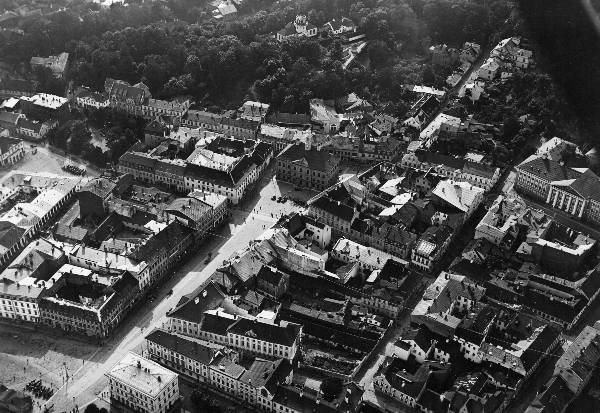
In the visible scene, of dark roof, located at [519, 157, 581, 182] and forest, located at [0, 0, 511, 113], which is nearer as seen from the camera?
dark roof, located at [519, 157, 581, 182]

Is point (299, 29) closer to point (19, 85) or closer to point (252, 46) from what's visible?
point (252, 46)

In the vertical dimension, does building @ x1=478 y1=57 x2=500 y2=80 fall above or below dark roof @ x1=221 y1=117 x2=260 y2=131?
above

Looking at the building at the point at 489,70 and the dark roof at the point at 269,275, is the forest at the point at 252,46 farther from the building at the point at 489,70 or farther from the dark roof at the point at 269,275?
the dark roof at the point at 269,275

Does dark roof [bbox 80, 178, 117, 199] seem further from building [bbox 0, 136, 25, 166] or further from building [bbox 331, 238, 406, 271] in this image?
building [bbox 331, 238, 406, 271]

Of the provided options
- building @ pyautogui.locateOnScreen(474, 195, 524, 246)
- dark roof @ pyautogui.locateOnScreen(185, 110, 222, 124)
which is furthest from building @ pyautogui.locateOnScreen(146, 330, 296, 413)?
dark roof @ pyautogui.locateOnScreen(185, 110, 222, 124)

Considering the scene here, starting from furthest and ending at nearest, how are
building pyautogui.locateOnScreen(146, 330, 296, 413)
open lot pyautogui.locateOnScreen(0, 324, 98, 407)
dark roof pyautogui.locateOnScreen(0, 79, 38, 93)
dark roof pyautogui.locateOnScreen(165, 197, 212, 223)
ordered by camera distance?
dark roof pyautogui.locateOnScreen(0, 79, 38, 93)
dark roof pyautogui.locateOnScreen(165, 197, 212, 223)
open lot pyautogui.locateOnScreen(0, 324, 98, 407)
building pyautogui.locateOnScreen(146, 330, 296, 413)
